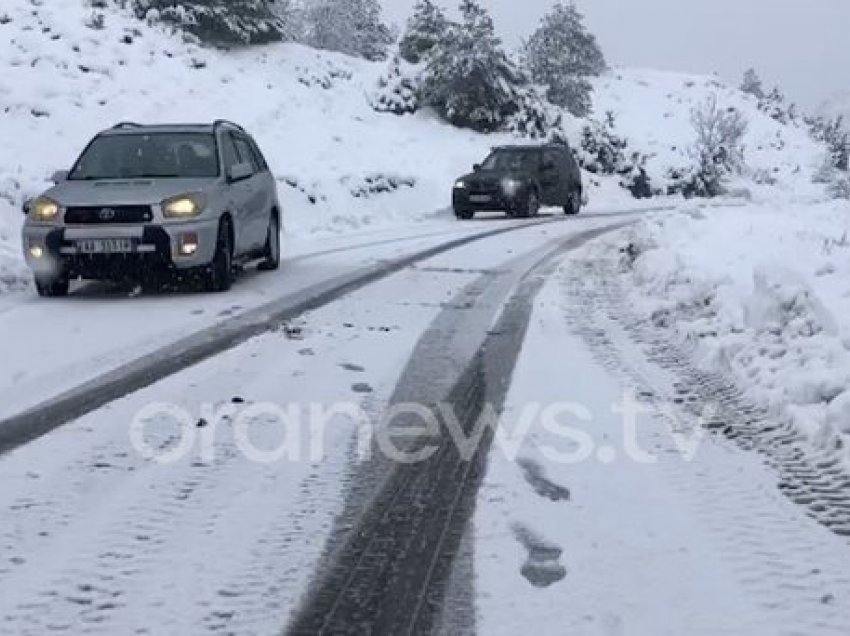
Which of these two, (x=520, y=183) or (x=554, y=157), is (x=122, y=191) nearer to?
(x=520, y=183)

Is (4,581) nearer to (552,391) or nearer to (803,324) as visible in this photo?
(552,391)

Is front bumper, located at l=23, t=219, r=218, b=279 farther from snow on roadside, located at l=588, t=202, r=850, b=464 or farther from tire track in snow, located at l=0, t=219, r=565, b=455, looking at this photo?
snow on roadside, located at l=588, t=202, r=850, b=464

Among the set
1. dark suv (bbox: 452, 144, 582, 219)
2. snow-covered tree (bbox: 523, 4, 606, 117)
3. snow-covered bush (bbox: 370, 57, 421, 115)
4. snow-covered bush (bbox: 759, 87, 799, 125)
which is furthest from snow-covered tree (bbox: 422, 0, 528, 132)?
snow-covered bush (bbox: 759, 87, 799, 125)

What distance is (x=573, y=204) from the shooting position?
25.6 meters

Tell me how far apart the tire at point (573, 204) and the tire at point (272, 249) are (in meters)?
14.3

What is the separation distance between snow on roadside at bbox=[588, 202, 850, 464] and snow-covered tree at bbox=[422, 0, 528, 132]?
68.2ft

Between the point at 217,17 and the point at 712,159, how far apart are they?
19.5m

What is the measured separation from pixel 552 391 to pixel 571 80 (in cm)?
4556

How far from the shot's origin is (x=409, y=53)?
35969mm

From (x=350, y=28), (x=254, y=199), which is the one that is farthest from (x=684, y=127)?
(x=254, y=199)

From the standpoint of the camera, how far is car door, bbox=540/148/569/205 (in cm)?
2447

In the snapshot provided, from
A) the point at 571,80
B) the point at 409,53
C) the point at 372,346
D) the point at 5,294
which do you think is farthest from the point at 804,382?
the point at 571,80

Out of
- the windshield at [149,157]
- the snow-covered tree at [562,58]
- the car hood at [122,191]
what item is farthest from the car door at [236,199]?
the snow-covered tree at [562,58]

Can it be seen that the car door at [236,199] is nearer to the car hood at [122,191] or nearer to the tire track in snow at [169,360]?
the car hood at [122,191]
